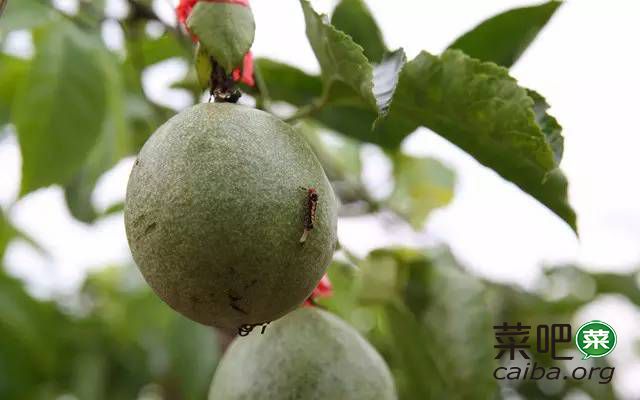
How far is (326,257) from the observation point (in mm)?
811

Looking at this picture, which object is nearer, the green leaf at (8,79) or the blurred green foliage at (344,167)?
the blurred green foliage at (344,167)

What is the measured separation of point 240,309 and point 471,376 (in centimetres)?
66

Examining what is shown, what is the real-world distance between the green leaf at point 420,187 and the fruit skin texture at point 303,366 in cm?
118

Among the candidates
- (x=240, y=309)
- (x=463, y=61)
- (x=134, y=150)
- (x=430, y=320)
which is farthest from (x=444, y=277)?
(x=134, y=150)

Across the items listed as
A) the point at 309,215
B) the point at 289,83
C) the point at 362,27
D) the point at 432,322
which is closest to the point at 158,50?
the point at 289,83

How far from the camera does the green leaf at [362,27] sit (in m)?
1.32

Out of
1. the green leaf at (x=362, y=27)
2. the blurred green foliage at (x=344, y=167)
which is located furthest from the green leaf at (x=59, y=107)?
the green leaf at (x=362, y=27)

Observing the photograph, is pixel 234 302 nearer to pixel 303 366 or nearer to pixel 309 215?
pixel 309 215

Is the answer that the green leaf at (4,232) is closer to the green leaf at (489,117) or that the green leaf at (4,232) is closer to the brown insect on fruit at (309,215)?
the green leaf at (489,117)

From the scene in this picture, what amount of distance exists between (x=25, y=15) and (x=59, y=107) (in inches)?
6.7

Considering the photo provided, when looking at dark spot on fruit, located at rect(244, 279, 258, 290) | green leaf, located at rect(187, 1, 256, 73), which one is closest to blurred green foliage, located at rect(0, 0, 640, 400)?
green leaf, located at rect(187, 1, 256, 73)

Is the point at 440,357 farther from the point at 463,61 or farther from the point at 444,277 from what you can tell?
the point at 463,61

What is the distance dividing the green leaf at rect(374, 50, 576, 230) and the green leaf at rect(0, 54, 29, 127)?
1.05 metres

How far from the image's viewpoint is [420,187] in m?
2.24
